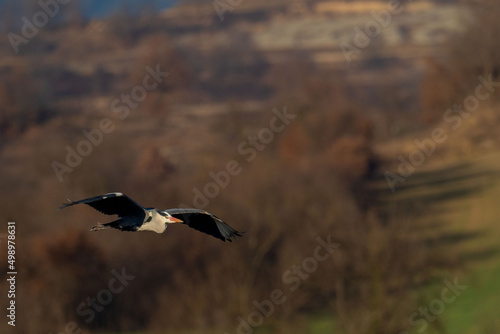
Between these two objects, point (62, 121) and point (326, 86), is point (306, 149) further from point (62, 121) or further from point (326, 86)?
point (62, 121)

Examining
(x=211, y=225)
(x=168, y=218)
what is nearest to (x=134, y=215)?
(x=168, y=218)

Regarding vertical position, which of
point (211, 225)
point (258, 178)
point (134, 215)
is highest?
point (134, 215)

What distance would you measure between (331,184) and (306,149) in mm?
12720

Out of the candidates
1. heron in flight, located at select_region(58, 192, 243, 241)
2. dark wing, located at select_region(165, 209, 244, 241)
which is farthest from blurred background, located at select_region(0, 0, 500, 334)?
heron in flight, located at select_region(58, 192, 243, 241)

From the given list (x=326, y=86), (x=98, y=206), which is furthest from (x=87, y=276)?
(x=326, y=86)

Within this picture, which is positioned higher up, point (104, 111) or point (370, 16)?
point (104, 111)

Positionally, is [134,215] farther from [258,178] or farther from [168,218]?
[258,178]

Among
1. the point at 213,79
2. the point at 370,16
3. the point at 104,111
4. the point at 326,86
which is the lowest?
the point at 370,16

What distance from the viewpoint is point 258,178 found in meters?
42.1

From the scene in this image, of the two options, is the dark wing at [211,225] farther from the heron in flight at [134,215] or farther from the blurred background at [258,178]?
the blurred background at [258,178]

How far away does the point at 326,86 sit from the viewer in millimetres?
79312

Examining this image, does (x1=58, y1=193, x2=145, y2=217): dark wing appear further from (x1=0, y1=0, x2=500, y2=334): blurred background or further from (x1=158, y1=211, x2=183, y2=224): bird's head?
(x1=0, y1=0, x2=500, y2=334): blurred background

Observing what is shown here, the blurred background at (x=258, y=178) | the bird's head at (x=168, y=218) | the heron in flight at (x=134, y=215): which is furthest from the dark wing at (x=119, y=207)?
the blurred background at (x=258, y=178)

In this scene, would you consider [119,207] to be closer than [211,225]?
Yes
